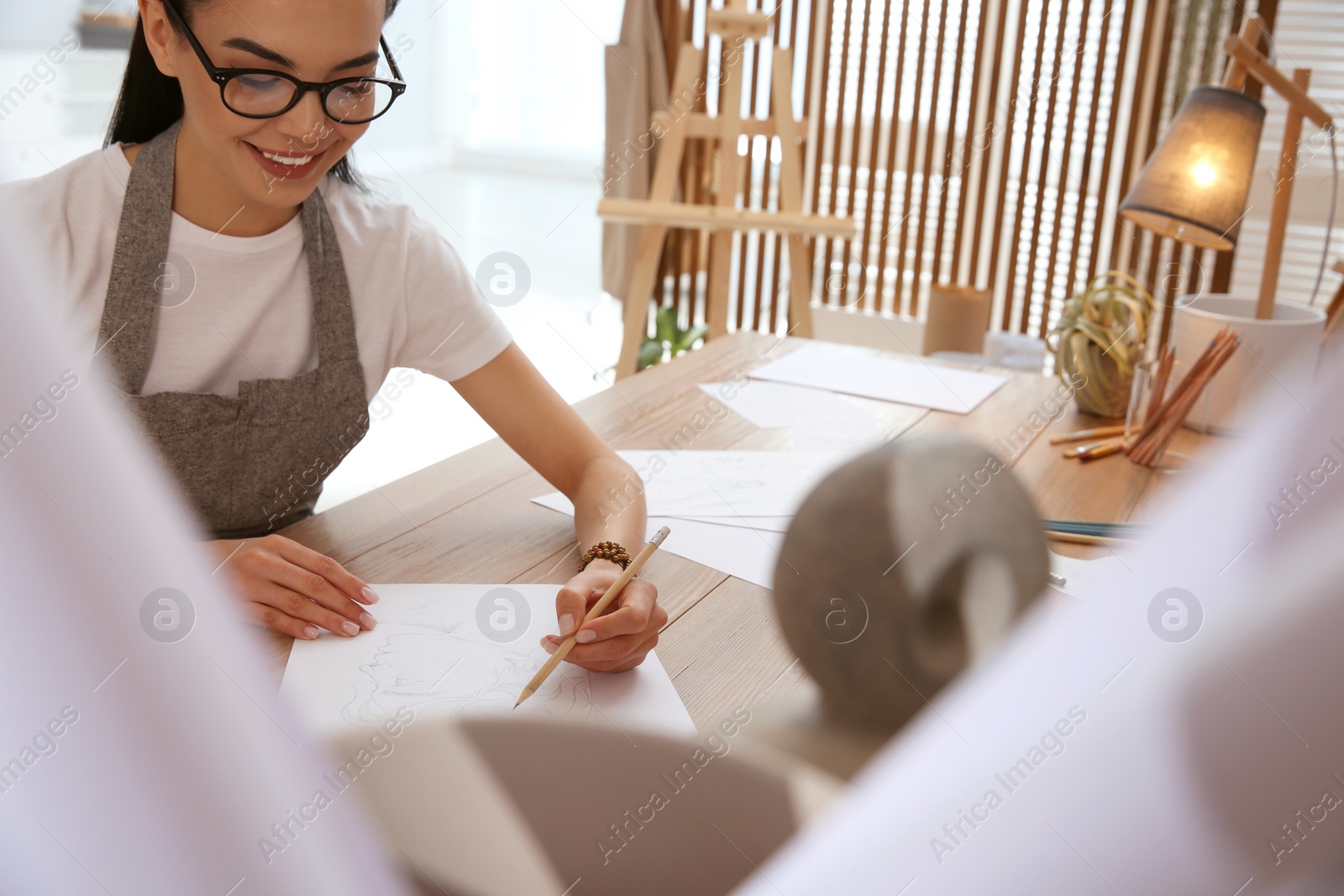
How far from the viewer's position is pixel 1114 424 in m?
1.42

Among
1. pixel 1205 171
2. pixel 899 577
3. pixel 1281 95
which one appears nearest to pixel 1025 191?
pixel 1281 95

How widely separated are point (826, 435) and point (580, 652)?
0.68 m

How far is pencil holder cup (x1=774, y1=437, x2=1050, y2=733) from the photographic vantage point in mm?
Result: 199

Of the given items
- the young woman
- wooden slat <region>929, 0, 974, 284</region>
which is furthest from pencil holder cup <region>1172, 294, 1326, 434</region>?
wooden slat <region>929, 0, 974, 284</region>

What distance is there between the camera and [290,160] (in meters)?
1.00

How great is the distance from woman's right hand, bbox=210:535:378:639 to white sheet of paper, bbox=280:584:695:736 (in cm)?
1

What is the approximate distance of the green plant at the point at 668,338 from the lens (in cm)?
343

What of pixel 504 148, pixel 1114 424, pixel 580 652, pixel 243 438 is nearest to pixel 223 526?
pixel 243 438

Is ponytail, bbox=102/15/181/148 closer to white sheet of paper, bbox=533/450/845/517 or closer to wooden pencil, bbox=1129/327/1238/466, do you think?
white sheet of paper, bbox=533/450/845/517

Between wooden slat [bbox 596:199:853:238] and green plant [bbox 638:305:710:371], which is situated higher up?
wooden slat [bbox 596:199:853:238]

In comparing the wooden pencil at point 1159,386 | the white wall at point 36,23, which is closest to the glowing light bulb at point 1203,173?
the wooden pencil at point 1159,386

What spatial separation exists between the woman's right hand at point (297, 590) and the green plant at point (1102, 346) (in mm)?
1073

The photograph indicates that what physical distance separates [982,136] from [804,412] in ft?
7.93

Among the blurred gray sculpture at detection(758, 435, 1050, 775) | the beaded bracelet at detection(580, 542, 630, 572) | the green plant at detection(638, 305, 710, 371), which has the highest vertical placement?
the blurred gray sculpture at detection(758, 435, 1050, 775)
